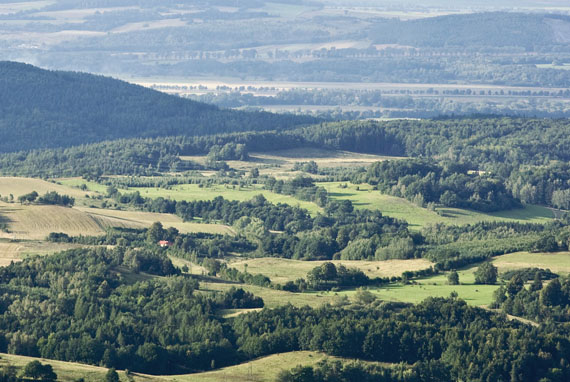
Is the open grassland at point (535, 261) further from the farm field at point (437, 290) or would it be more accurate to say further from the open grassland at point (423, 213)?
the open grassland at point (423, 213)

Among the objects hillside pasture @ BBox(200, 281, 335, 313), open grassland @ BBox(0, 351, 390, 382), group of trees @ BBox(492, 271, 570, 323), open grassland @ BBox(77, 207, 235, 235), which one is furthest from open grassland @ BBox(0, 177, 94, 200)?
open grassland @ BBox(0, 351, 390, 382)

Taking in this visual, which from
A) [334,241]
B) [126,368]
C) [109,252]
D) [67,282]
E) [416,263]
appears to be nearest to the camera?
[126,368]

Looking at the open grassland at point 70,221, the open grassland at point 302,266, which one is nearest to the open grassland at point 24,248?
the open grassland at point 70,221

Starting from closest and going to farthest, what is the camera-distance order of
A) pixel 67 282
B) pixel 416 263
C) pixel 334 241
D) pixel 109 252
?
pixel 67 282 < pixel 109 252 < pixel 416 263 < pixel 334 241

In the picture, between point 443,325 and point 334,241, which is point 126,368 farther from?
point 334,241

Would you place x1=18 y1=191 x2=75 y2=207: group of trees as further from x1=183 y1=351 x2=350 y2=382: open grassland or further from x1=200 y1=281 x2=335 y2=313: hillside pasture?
x1=183 y1=351 x2=350 y2=382: open grassland

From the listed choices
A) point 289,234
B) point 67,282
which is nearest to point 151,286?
point 67,282
